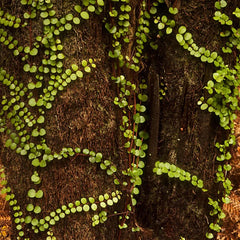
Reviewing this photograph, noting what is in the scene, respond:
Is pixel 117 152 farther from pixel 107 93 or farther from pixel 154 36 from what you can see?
pixel 154 36

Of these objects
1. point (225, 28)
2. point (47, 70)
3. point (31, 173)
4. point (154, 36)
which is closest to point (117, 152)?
point (31, 173)

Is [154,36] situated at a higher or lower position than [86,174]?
higher

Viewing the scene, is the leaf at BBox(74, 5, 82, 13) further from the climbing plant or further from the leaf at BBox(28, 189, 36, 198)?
the leaf at BBox(28, 189, 36, 198)

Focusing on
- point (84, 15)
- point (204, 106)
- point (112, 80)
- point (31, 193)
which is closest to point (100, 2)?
point (84, 15)

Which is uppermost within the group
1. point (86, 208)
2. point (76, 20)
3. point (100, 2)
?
point (100, 2)

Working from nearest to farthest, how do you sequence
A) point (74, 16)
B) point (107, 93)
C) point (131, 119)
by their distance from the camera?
point (74, 16) < point (107, 93) < point (131, 119)

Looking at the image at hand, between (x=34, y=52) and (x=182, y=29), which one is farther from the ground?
(x=182, y=29)

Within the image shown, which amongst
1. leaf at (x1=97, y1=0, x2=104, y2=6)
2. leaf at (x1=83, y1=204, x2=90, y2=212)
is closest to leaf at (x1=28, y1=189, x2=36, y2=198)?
leaf at (x1=83, y1=204, x2=90, y2=212)

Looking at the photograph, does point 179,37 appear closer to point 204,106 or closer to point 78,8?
point 204,106
